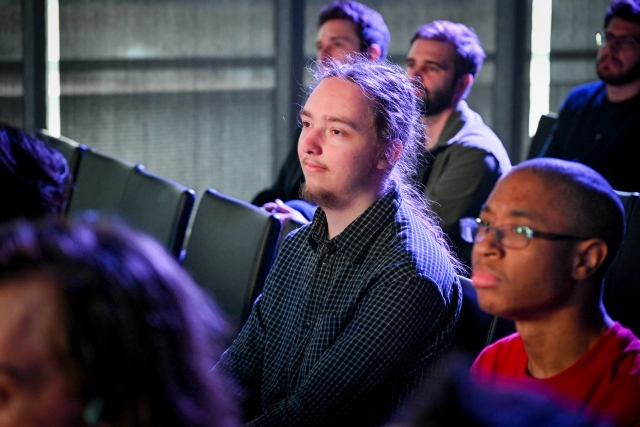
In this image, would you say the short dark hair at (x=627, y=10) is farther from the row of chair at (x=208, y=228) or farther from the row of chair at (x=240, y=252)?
the row of chair at (x=208, y=228)

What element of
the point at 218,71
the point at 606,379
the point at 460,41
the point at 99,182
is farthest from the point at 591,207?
the point at 218,71

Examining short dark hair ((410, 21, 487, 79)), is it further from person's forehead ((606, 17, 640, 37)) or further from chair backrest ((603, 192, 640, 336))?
chair backrest ((603, 192, 640, 336))

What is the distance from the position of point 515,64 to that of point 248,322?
414cm

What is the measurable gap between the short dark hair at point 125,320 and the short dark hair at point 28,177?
3.63 ft

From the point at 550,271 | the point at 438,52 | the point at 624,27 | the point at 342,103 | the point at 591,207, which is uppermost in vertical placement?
the point at 624,27

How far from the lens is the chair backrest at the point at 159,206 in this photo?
2924mm

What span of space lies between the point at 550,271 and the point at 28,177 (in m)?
1.10

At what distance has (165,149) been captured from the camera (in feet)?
17.7

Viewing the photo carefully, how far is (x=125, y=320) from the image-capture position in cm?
66

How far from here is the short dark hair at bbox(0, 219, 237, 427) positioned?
2.13 ft

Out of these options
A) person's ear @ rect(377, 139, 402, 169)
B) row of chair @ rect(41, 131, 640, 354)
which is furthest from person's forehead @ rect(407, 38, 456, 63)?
person's ear @ rect(377, 139, 402, 169)

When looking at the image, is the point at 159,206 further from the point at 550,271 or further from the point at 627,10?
the point at 627,10

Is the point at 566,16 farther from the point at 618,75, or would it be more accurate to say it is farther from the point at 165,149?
the point at 165,149

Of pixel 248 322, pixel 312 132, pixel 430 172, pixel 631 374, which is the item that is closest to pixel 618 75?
pixel 430 172
